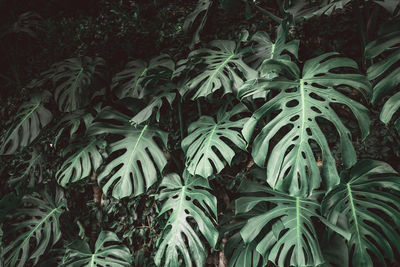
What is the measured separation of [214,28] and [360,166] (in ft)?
4.38

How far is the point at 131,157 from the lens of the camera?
1.61 m

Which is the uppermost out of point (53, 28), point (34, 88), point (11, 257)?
point (53, 28)

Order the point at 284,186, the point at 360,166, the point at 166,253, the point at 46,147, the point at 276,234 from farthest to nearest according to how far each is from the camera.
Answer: the point at 46,147, the point at 166,253, the point at 360,166, the point at 276,234, the point at 284,186

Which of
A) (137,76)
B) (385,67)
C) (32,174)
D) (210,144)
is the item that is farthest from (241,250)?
(32,174)

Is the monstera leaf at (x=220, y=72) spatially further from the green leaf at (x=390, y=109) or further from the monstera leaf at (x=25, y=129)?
the monstera leaf at (x=25, y=129)

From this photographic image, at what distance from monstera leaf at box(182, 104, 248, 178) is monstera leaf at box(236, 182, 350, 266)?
0.18 metres

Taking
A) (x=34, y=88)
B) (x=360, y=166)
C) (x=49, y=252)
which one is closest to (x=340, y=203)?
(x=360, y=166)

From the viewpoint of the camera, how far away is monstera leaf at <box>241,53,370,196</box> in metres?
1.08

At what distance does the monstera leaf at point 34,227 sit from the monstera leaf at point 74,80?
57 centimetres

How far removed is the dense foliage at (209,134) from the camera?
1.22 m

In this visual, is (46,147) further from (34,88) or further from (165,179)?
(165,179)

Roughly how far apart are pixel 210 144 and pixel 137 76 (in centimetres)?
75

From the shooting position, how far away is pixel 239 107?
5.19 ft

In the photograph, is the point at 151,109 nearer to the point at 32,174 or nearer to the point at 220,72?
the point at 220,72
